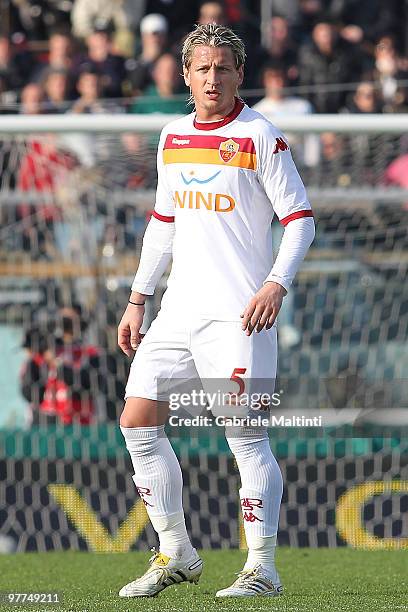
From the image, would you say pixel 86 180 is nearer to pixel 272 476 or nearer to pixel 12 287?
pixel 12 287

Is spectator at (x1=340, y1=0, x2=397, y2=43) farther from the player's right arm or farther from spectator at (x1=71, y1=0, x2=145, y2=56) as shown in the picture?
the player's right arm

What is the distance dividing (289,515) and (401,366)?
4.46 feet

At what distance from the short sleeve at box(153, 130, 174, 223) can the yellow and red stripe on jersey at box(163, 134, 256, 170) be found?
10cm

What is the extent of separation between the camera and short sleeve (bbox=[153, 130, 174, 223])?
5352 millimetres

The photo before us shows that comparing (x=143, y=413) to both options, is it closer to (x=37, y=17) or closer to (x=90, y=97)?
(x=90, y=97)

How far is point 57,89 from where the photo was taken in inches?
455

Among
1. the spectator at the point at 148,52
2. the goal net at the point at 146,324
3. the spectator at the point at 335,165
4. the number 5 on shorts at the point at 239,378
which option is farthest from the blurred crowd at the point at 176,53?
the number 5 on shorts at the point at 239,378

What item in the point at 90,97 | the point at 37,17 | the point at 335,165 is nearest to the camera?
the point at 335,165

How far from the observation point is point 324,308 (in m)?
9.35

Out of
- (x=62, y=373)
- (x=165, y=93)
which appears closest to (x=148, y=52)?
(x=165, y=93)

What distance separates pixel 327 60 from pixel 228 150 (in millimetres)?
7534

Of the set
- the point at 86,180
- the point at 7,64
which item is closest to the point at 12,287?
the point at 86,180

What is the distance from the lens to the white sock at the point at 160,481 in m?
5.26

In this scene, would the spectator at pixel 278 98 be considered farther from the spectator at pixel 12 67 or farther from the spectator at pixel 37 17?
the spectator at pixel 37 17
